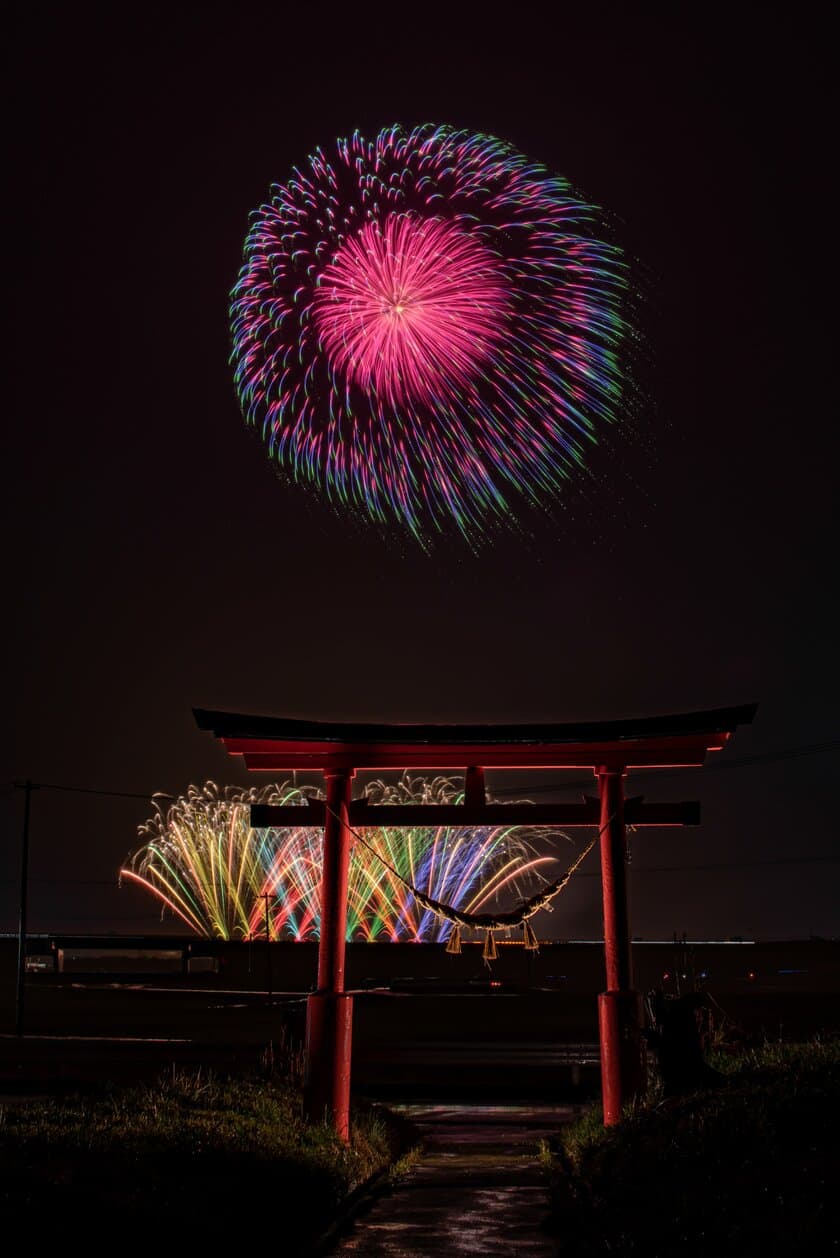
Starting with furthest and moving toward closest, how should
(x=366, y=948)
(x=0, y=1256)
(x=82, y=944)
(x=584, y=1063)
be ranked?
(x=82, y=944)
(x=366, y=948)
(x=584, y=1063)
(x=0, y=1256)

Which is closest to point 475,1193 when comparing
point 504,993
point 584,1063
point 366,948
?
point 584,1063

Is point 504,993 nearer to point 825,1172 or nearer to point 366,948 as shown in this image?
point 366,948

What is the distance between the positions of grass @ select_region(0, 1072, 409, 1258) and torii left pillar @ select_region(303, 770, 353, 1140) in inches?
14.9

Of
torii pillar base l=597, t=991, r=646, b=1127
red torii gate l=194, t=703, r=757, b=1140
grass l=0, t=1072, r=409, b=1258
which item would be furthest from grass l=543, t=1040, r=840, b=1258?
red torii gate l=194, t=703, r=757, b=1140

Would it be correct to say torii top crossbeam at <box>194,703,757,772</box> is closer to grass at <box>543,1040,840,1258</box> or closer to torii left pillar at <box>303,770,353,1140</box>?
torii left pillar at <box>303,770,353,1140</box>

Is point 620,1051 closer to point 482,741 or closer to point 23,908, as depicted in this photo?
point 482,741

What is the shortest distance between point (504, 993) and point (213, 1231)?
92.8 ft

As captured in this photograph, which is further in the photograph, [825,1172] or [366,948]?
[366,948]

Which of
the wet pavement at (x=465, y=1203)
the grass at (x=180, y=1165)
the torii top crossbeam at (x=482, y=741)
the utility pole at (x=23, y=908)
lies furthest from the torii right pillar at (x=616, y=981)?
the utility pole at (x=23, y=908)

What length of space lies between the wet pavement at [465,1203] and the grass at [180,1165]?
0.47m

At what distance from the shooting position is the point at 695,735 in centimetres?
1440

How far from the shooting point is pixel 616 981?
570 inches

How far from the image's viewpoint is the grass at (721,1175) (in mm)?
7781

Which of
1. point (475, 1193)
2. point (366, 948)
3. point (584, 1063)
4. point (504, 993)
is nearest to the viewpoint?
point (475, 1193)
